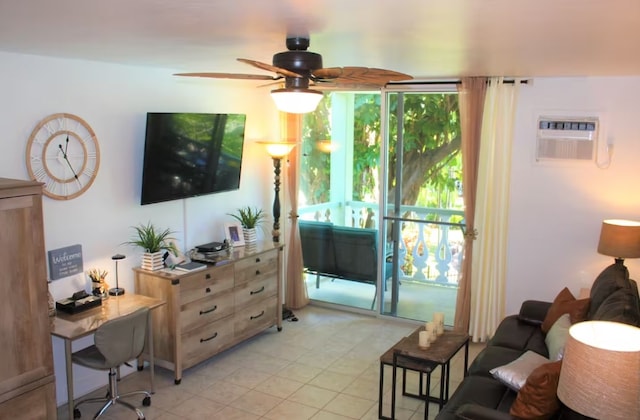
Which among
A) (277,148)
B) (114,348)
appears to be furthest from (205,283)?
(277,148)

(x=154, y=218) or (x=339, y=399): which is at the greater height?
(x=154, y=218)

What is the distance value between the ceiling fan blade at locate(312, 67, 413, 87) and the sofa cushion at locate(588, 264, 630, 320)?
220 centimetres

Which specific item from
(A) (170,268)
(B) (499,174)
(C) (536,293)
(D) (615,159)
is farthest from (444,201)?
(A) (170,268)

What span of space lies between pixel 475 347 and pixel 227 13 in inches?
166

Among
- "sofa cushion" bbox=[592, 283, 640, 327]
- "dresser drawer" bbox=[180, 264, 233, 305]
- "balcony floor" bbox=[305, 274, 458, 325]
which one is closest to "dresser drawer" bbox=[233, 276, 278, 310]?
"dresser drawer" bbox=[180, 264, 233, 305]

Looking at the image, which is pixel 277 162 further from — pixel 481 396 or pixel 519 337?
pixel 481 396

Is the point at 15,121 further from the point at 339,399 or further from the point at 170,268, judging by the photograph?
the point at 339,399

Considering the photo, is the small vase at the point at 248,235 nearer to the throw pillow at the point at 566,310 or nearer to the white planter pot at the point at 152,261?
the white planter pot at the point at 152,261

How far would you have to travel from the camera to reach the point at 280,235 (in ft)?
20.7

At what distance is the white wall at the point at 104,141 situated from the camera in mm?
3787

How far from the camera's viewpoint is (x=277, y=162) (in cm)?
587

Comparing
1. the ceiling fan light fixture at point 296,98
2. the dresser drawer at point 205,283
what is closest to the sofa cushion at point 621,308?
the ceiling fan light fixture at point 296,98

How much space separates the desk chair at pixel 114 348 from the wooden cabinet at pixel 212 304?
47 centimetres

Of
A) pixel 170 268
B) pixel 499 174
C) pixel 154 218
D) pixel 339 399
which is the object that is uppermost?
pixel 499 174
